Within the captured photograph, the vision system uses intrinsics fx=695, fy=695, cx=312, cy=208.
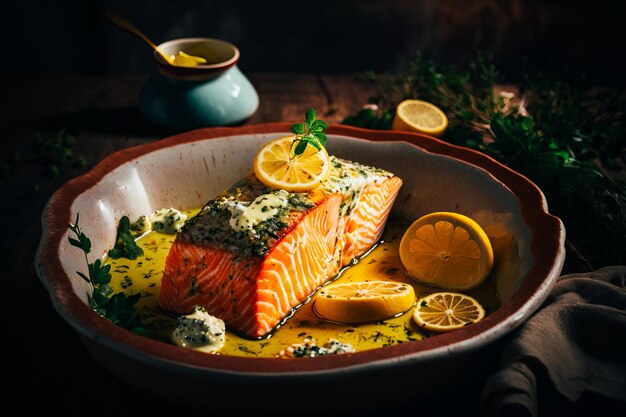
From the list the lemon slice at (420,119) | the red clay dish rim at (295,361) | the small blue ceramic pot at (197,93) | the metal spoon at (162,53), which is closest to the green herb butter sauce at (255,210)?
the red clay dish rim at (295,361)

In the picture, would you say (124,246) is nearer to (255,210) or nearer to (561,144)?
(255,210)

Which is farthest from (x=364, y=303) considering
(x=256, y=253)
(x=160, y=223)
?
(x=160, y=223)

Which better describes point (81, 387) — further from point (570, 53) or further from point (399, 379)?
point (570, 53)

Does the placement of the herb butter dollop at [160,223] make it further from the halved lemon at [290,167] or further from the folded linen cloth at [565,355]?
the folded linen cloth at [565,355]

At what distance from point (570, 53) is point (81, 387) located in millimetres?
4941

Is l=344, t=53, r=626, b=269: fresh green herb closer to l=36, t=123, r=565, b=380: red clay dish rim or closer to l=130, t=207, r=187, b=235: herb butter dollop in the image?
l=36, t=123, r=565, b=380: red clay dish rim

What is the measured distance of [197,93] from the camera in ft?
13.0

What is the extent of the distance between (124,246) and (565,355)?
174 centimetres

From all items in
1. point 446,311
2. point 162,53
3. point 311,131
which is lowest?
point 446,311

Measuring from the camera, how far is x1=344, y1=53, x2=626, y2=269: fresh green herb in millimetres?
2877

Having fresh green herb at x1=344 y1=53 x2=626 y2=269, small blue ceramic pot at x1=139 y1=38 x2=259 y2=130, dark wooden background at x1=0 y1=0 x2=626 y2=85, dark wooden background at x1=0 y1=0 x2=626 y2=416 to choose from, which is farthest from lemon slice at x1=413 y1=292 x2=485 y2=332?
dark wooden background at x1=0 y1=0 x2=626 y2=85

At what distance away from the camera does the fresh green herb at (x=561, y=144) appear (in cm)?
288

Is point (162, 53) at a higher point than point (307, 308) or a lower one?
higher

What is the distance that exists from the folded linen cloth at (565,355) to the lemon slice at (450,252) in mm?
391
